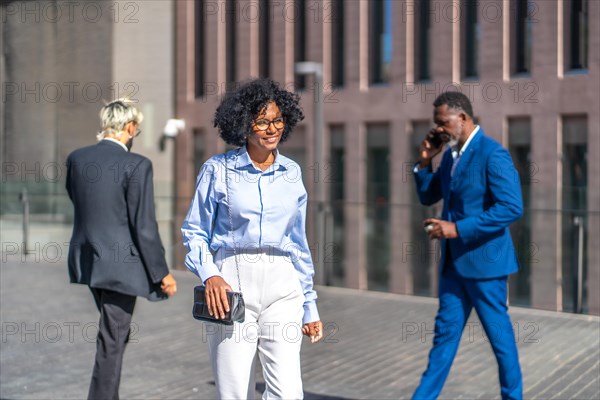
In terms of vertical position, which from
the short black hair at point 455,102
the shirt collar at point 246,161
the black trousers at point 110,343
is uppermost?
the short black hair at point 455,102

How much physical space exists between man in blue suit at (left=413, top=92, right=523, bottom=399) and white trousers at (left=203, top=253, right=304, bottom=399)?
1.54 m

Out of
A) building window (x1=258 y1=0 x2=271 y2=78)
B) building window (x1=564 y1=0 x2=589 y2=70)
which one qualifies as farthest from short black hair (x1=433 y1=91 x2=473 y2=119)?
building window (x1=258 y1=0 x2=271 y2=78)

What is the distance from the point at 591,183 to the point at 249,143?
1162 cm

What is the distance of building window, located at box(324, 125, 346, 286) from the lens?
15.8 m

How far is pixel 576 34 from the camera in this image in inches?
595

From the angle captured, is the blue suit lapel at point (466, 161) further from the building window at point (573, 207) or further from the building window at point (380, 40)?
the building window at point (380, 40)

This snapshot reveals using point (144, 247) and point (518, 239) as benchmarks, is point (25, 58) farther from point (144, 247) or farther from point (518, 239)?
point (144, 247)

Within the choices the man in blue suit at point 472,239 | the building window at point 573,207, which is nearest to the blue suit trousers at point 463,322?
the man in blue suit at point 472,239

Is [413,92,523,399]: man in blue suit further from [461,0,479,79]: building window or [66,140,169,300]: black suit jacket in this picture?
[461,0,479,79]: building window

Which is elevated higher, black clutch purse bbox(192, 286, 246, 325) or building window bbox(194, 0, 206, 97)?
building window bbox(194, 0, 206, 97)

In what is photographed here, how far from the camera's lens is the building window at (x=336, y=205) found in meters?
15.8

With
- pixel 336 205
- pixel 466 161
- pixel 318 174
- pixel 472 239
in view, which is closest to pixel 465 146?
pixel 466 161

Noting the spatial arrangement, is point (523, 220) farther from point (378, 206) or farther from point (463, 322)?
point (463, 322)

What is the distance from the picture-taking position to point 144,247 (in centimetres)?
A: 536
